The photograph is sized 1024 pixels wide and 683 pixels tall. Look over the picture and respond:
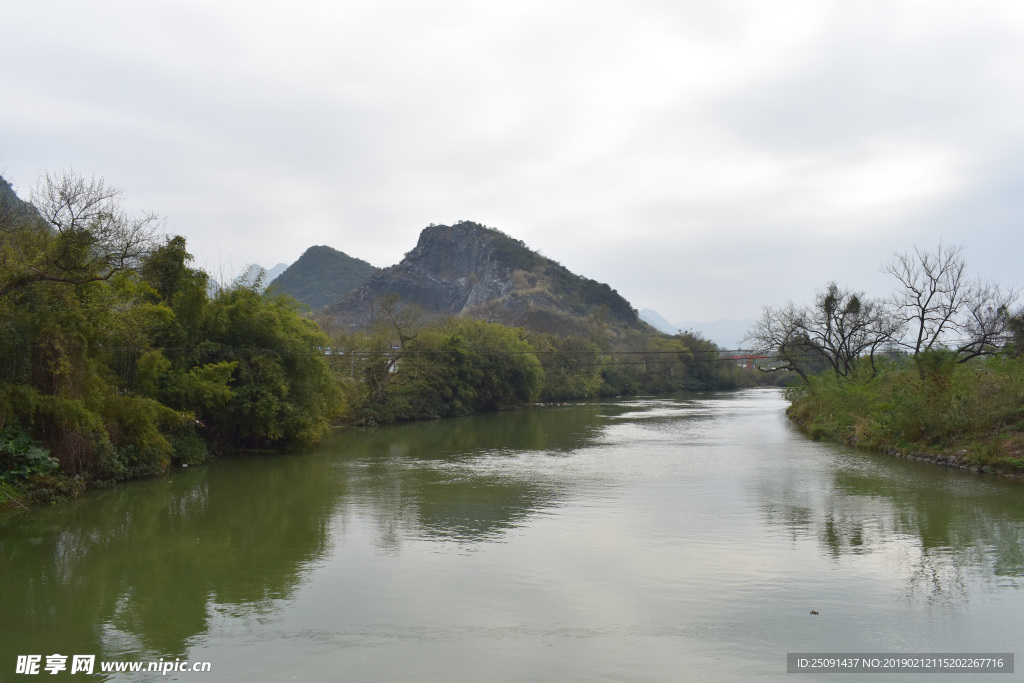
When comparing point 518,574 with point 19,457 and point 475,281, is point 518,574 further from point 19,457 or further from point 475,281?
point 475,281

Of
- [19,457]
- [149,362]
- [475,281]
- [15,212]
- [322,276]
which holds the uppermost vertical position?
[322,276]

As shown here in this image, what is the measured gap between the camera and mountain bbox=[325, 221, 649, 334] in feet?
433

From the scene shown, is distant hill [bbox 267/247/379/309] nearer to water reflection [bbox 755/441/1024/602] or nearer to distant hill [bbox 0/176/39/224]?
distant hill [bbox 0/176/39/224]

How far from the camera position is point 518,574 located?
11688mm

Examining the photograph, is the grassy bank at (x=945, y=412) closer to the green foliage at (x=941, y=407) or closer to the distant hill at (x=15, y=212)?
the green foliage at (x=941, y=407)

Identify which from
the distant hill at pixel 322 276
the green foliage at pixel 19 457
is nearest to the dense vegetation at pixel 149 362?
the green foliage at pixel 19 457

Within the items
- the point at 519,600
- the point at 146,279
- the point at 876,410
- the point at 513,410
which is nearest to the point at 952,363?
the point at 876,410

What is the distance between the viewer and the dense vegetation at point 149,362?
16.2m

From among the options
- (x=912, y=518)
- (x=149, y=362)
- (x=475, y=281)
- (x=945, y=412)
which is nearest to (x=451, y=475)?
(x=149, y=362)

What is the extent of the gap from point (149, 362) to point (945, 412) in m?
26.8

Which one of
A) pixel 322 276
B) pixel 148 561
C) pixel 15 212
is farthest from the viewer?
pixel 322 276

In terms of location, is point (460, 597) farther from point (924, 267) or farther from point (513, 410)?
point (513, 410)

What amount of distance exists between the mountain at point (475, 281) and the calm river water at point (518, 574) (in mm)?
102375

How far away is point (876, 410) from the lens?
29688 mm
